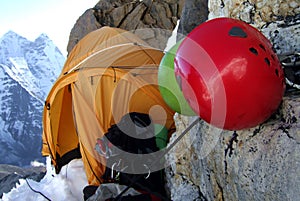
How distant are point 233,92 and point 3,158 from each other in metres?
76.4

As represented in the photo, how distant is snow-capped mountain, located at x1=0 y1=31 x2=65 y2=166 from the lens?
78375 mm

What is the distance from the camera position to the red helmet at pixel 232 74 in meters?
1.78

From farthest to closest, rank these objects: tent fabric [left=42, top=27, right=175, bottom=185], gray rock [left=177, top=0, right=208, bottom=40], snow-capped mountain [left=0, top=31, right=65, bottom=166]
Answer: snow-capped mountain [left=0, top=31, right=65, bottom=166] < gray rock [left=177, top=0, right=208, bottom=40] < tent fabric [left=42, top=27, right=175, bottom=185]

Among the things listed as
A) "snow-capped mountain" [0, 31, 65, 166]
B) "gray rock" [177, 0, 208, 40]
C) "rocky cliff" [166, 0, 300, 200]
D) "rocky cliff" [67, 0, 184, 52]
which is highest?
"rocky cliff" [166, 0, 300, 200]

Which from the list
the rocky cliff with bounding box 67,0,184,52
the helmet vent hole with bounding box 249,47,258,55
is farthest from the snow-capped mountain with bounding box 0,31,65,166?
the helmet vent hole with bounding box 249,47,258,55

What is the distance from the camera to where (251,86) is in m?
1.78

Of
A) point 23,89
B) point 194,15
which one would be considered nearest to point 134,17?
point 194,15

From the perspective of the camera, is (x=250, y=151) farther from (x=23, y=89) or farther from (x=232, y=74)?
(x=23, y=89)

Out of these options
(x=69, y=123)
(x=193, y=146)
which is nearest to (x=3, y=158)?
(x=69, y=123)

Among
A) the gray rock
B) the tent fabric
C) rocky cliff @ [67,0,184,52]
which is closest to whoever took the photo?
the tent fabric

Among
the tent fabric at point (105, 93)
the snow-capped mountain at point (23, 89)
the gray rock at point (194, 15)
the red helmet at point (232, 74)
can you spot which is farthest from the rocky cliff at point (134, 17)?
the snow-capped mountain at point (23, 89)

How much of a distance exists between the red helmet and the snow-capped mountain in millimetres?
72847

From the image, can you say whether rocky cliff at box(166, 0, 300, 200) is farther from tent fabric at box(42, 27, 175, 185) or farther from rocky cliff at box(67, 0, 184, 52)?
rocky cliff at box(67, 0, 184, 52)

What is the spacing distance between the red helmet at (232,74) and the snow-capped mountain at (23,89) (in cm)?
7285
